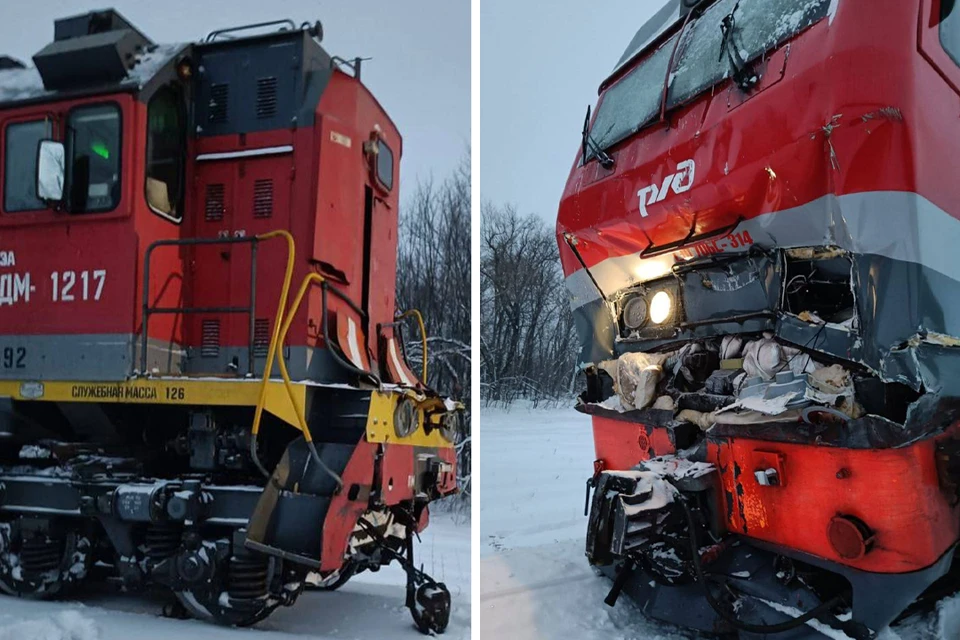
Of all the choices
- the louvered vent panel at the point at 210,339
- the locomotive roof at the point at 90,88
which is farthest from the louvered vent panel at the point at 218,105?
the louvered vent panel at the point at 210,339

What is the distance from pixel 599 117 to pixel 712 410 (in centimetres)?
171

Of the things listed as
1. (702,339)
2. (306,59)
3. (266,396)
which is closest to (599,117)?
(702,339)

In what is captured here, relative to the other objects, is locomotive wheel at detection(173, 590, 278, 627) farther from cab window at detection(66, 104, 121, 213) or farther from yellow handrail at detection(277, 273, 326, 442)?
cab window at detection(66, 104, 121, 213)

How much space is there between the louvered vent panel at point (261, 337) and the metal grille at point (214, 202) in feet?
2.22

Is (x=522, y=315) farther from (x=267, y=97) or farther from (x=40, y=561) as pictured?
(x=40, y=561)

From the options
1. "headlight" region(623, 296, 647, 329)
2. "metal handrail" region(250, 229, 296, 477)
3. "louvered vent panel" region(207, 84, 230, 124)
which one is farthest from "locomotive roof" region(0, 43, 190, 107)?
"headlight" region(623, 296, 647, 329)

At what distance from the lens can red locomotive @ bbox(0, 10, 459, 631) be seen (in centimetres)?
338

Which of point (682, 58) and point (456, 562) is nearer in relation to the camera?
point (682, 58)

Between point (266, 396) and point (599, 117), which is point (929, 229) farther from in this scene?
point (266, 396)

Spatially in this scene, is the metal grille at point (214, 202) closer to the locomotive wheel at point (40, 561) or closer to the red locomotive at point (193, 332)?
the red locomotive at point (193, 332)

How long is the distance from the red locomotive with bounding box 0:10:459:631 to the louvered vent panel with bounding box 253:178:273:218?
0.02m

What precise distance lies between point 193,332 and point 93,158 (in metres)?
1.03

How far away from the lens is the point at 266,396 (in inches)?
133

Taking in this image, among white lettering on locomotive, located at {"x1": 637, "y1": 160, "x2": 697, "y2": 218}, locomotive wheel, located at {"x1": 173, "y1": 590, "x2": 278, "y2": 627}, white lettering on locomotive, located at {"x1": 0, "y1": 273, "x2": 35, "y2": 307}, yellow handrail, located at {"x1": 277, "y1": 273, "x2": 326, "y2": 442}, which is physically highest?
white lettering on locomotive, located at {"x1": 637, "y1": 160, "x2": 697, "y2": 218}
